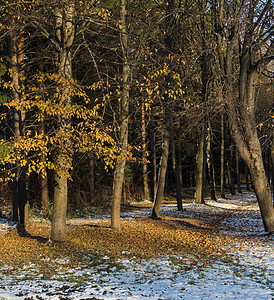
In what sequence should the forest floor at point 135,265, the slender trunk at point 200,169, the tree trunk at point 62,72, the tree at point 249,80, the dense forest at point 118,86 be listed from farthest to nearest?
the slender trunk at point 200,169 < the tree at point 249,80 < the tree trunk at point 62,72 < the dense forest at point 118,86 < the forest floor at point 135,265

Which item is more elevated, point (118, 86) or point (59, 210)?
point (118, 86)

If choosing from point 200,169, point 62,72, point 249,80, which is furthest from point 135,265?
point 200,169

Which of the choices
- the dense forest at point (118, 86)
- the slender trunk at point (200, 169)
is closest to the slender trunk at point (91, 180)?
the dense forest at point (118, 86)

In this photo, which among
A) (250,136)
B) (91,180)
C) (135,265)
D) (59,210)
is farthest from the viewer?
(91,180)

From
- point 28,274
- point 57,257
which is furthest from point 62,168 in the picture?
point 28,274

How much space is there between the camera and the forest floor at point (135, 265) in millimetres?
6473

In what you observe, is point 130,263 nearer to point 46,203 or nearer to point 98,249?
point 98,249

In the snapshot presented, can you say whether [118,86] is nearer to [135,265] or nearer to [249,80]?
[135,265]

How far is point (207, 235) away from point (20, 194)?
7.82 m

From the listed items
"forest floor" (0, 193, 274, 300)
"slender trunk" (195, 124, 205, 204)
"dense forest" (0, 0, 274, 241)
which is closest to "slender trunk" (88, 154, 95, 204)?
"dense forest" (0, 0, 274, 241)

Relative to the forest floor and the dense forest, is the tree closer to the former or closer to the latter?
the dense forest

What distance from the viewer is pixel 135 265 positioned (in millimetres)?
8445

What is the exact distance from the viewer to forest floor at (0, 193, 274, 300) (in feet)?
21.2

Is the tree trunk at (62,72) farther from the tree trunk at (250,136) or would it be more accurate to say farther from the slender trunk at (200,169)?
the slender trunk at (200,169)
